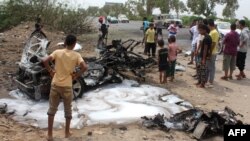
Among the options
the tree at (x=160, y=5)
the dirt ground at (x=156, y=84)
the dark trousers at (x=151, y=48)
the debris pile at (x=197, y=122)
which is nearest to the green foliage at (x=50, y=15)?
the dirt ground at (x=156, y=84)

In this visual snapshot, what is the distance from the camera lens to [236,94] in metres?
10.5

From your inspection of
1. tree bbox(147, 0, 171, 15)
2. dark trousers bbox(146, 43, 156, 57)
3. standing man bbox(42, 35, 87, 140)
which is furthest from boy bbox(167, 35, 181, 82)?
tree bbox(147, 0, 171, 15)

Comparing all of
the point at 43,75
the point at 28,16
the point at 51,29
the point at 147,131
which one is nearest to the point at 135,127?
the point at 147,131

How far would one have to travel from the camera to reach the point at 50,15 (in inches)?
1089

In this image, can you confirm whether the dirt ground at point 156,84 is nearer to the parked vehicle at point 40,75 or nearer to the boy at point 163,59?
the boy at point 163,59

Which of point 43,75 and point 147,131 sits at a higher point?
point 43,75

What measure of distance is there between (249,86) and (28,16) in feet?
66.6

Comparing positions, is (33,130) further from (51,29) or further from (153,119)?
(51,29)

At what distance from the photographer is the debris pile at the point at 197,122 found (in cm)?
691

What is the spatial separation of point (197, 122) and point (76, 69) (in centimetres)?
286

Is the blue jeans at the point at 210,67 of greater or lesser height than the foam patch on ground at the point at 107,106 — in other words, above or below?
above

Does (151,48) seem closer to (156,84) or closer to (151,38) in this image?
(151,38)

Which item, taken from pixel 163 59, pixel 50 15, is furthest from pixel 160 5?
pixel 163 59

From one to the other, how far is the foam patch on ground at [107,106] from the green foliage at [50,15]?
18.3 m
